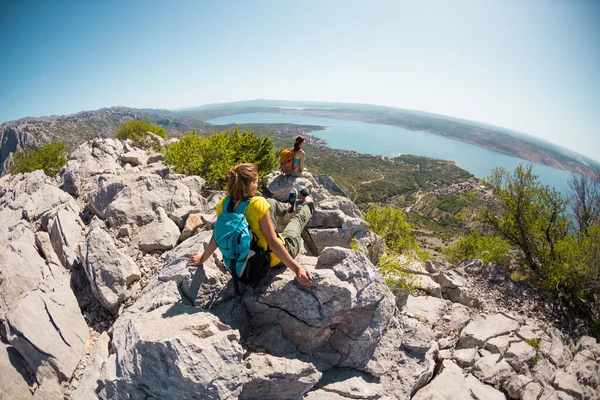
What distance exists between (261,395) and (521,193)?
757 inches

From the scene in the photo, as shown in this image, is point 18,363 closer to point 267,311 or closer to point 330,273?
point 267,311

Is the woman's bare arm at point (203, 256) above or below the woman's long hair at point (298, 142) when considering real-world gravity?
below

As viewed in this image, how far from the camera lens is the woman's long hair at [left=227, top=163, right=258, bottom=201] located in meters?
4.88

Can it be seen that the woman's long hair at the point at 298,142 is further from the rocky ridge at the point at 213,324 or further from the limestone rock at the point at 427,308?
the limestone rock at the point at 427,308

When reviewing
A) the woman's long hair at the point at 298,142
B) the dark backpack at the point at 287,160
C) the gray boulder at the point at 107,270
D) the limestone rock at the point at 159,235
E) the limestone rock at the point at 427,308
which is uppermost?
the woman's long hair at the point at 298,142

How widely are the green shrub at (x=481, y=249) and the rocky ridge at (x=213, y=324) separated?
4.11 metres

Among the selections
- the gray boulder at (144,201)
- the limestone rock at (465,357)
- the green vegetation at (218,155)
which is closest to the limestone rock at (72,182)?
the gray boulder at (144,201)

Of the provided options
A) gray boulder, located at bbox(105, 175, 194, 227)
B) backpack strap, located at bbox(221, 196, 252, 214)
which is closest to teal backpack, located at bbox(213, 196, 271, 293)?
backpack strap, located at bbox(221, 196, 252, 214)

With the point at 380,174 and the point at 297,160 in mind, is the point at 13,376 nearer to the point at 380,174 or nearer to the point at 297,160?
the point at 297,160

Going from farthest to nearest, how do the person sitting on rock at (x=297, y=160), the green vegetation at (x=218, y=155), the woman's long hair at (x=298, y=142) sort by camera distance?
the green vegetation at (x=218, y=155) < the person sitting on rock at (x=297, y=160) < the woman's long hair at (x=298, y=142)

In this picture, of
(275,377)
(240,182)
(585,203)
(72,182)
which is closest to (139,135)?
(72,182)

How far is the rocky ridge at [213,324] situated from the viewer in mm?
4480

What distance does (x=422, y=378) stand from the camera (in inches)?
270

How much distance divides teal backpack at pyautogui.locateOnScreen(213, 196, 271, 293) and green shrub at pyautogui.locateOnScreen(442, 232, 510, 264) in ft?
52.7
